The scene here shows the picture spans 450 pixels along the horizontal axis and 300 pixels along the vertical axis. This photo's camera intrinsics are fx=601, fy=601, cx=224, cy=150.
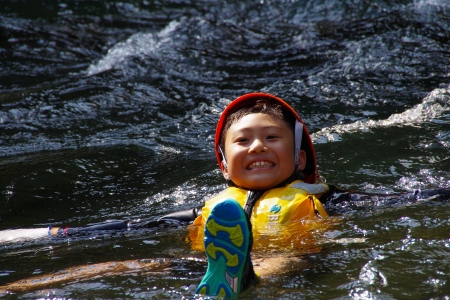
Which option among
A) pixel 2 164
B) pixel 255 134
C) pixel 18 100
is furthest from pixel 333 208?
pixel 18 100

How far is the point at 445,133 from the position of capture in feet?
22.0

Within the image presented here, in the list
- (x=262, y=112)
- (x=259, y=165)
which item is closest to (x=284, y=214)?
(x=259, y=165)

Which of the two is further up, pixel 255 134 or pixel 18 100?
pixel 255 134

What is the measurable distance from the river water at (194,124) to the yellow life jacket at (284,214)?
18 centimetres

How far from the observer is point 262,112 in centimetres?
475

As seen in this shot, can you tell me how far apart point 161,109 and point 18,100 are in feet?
7.14

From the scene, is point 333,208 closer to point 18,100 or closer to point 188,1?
point 18,100

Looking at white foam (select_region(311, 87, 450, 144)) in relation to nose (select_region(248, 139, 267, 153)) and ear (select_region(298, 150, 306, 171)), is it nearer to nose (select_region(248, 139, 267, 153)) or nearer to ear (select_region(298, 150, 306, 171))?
ear (select_region(298, 150, 306, 171))

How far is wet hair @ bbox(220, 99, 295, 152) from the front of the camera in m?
4.79

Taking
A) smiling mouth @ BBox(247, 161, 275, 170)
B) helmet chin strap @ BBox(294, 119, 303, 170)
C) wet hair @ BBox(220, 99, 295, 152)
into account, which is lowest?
smiling mouth @ BBox(247, 161, 275, 170)

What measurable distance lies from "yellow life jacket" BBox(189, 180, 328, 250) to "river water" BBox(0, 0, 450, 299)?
0.18 meters

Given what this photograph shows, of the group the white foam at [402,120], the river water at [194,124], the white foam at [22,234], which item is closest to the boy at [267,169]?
the river water at [194,124]

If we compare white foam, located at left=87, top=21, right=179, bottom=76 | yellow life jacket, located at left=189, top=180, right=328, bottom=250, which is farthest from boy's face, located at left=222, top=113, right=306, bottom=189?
white foam, located at left=87, top=21, right=179, bottom=76

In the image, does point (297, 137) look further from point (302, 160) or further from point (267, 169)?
point (267, 169)
